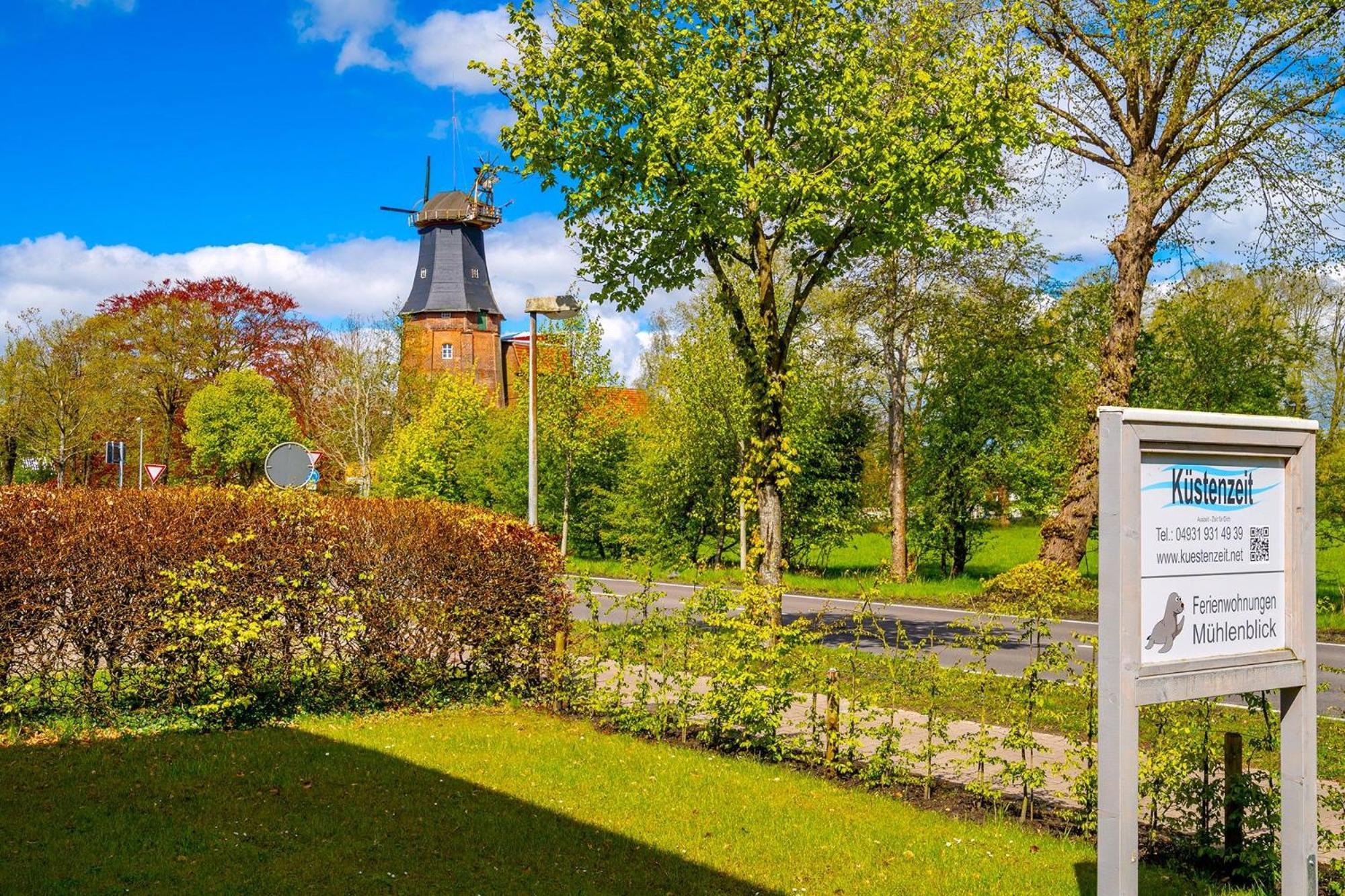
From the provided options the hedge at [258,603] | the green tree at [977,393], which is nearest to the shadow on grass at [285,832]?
the hedge at [258,603]

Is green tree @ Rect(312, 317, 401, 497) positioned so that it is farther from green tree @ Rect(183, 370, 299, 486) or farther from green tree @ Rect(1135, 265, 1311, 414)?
green tree @ Rect(1135, 265, 1311, 414)

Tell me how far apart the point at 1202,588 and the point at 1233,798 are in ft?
6.83

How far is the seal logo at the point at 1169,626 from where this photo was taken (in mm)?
4395

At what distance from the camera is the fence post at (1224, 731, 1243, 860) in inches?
236

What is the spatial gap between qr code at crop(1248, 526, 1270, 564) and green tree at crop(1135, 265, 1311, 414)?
22201 millimetres

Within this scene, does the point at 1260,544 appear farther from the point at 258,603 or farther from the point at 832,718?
the point at 258,603

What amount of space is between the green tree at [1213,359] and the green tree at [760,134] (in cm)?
1439

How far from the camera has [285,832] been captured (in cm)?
651

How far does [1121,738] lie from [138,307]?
66.3m

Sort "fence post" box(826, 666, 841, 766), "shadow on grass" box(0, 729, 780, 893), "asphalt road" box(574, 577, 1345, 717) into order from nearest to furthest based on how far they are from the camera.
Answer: "shadow on grass" box(0, 729, 780, 893) → "fence post" box(826, 666, 841, 766) → "asphalt road" box(574, 577, 1345, 717)

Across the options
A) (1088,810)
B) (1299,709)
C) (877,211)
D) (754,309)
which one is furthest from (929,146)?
(754,309)

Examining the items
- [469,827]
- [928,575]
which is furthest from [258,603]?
[928,575]

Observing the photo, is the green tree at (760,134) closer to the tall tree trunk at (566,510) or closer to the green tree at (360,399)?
the tall tree trunk at (566,510)

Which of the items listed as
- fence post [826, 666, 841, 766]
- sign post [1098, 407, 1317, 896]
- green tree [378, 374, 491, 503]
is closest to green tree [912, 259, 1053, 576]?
green tree [378, 374, 491, 503]
